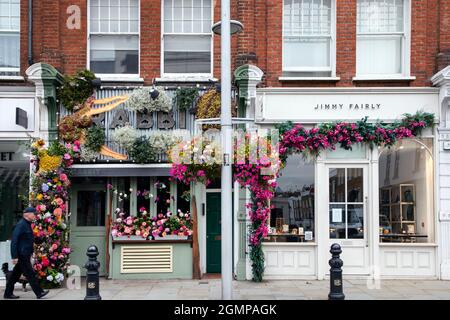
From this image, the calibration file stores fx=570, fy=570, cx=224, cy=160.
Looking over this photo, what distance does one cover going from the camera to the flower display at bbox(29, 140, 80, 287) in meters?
12.2

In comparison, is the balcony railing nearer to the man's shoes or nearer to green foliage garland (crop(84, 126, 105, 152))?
green foliage garland (crop(84, 126, 105, 152))

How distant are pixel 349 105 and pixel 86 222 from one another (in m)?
6.78

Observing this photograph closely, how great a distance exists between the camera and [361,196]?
13273 millimetres

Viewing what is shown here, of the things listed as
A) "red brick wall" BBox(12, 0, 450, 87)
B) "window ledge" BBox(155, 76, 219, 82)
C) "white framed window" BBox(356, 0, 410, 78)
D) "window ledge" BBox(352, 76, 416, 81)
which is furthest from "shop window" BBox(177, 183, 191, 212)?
"white framed window" BBox(356, 0, 410, 78)

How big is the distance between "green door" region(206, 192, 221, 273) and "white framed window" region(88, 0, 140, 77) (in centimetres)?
355

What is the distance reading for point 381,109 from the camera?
1317 centimetres

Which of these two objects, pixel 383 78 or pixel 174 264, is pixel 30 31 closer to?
pixel 174 264

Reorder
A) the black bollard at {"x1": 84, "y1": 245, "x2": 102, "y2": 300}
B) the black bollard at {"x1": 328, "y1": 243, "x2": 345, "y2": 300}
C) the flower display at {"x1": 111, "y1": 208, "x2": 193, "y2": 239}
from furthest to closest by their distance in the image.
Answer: the flower display at {"x1": 111, "y1": 208, "x2": 193, "y2": 239}
the black bollard at {"x1": 328, "y1": 243, "x2": 345, "y2": 300}
the black bollard at {"x1": 84, "y1": 245, "x2": 102, "y2": 300}

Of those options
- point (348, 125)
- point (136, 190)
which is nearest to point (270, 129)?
point (348, 125)

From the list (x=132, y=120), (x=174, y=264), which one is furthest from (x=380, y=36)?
(x=174, y=264)

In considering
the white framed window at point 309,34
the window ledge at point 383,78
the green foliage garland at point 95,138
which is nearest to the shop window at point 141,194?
the green foliage garland at point 95,138

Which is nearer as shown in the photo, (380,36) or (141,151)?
(141,151)

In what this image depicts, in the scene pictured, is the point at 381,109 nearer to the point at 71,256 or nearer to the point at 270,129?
the point at 270,129

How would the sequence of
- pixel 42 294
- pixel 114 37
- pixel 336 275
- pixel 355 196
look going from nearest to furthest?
1. pixel 336 275
2. pixel 42 294
3. pixel 355 196
4. pixel 114 37
